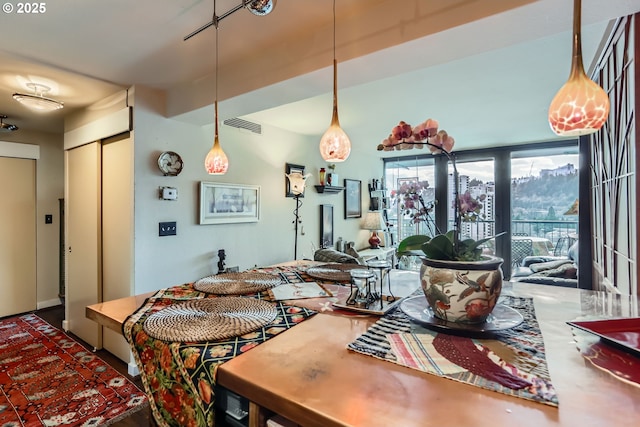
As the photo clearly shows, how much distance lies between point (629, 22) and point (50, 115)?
181 inches

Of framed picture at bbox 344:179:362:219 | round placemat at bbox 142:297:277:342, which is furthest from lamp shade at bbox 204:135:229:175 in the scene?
framed picture at bbox 344:179:362:219

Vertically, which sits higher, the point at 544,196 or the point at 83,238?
the point at 544,196

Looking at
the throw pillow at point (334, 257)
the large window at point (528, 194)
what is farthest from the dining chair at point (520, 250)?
the throw pillow at point (334, 257)

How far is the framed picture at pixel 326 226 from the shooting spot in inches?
171

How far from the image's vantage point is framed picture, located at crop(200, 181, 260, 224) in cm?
291

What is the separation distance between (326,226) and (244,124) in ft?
6.01

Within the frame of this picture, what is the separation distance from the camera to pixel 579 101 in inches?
33.6

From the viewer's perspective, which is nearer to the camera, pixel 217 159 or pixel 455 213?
pixel 455 213

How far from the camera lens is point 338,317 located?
3.66 feet

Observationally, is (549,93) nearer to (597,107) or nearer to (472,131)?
(472,131)

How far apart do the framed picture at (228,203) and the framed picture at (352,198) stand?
72.9 inches

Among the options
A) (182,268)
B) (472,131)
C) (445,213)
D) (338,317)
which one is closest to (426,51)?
(338,317)

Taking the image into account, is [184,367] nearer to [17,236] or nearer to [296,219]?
[296,219]

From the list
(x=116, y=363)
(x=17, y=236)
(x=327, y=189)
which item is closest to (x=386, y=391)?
(x=116, y=363)
